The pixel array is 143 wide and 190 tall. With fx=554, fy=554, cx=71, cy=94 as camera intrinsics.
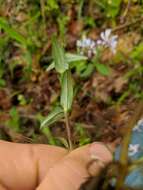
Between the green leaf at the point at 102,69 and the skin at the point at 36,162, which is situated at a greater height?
the skin at the point at 36,162

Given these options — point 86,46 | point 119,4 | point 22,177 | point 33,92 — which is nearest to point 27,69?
point 33,92

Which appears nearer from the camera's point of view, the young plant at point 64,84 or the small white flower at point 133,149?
the small white flower at point 133,149

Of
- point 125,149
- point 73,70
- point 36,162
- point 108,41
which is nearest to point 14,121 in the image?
point 73,70

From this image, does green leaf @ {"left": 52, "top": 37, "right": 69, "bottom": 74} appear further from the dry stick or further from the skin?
the dry stick

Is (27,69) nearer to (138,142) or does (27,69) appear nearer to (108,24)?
(108,24)

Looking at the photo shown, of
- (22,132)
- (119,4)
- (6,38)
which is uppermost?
(119,4)

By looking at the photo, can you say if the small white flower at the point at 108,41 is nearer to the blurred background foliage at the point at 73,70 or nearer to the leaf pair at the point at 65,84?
the blurred background foliage at the point at 73,70

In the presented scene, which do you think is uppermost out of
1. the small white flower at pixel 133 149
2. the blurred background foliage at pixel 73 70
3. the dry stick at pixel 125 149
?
the dry stick at pixel 125 149

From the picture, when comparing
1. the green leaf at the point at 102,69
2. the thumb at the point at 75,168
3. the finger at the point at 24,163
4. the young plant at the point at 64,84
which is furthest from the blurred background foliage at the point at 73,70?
the thumb at the point at 75,168
